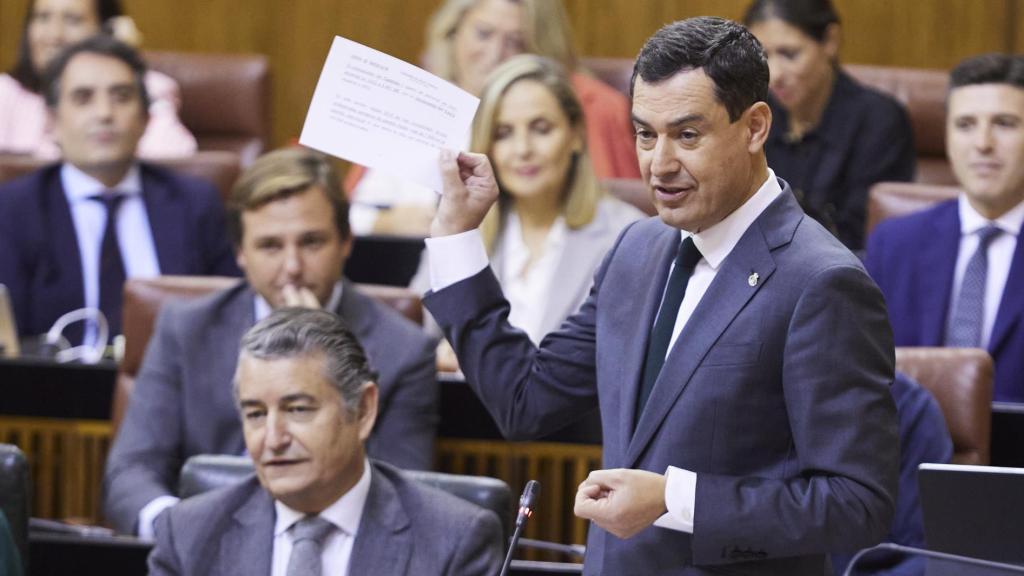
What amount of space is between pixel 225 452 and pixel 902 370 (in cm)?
119

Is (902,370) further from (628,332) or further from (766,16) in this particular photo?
(766,16)

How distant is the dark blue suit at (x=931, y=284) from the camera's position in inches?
122

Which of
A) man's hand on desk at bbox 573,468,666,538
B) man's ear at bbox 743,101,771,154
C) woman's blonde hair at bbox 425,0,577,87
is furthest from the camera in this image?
woman's blonde hair at bbox 425,0,577,87

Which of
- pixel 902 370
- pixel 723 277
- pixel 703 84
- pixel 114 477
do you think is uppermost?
pixel 703 84

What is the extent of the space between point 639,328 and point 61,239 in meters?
2.43

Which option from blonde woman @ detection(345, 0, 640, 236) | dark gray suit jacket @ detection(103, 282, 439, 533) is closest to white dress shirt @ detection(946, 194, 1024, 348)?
blonde woman @ detection(345, 0, 640, 236)

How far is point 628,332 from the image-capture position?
1.60 m

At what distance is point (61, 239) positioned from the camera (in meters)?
3.69

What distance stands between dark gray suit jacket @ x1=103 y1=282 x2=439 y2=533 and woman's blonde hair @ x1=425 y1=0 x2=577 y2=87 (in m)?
1.35

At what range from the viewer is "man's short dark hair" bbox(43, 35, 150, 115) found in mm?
3914

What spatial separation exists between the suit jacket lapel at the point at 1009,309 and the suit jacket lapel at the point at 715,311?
1.72 metres

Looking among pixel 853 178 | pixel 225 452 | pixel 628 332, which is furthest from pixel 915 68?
pixel 628 332

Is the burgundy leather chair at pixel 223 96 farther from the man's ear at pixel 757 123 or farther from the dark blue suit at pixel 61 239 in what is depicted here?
the man's ear at pixel 757 123

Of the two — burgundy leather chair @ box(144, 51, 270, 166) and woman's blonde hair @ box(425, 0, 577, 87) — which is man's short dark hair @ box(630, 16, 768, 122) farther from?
burgundy leather chair @ box(144, 51, 270, 166)
